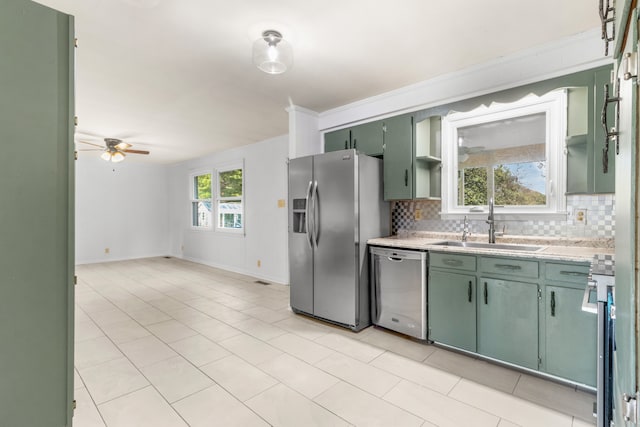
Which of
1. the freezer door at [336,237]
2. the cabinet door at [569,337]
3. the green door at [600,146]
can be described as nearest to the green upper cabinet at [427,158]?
the freezer door at [336,237]

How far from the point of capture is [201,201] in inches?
298

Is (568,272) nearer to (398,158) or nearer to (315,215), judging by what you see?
(398,158)

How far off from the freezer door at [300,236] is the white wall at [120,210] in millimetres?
5837

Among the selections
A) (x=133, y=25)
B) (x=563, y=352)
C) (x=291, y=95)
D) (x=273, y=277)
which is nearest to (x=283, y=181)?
(x=273, y=277)

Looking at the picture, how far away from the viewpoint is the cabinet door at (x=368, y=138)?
3.51 metres

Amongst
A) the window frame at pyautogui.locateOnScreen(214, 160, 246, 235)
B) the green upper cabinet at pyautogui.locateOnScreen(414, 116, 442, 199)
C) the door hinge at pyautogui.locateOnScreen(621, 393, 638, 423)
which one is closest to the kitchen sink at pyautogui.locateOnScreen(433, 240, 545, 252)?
the green upper cabinet at pyautogui.locateOnScreen(414, 116, 442, 199)

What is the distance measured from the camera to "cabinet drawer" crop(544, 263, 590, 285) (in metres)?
2.09

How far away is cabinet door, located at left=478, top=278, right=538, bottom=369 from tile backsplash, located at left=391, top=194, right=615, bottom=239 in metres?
0.74

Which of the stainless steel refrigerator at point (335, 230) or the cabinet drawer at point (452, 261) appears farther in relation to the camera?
the stainless steel refrigerator at point (335, 230)

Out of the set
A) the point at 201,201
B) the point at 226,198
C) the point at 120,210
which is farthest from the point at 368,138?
the point at 120,210

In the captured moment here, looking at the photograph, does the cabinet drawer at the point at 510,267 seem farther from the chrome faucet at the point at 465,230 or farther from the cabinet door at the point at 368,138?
the cabinet door at the point at 368,138

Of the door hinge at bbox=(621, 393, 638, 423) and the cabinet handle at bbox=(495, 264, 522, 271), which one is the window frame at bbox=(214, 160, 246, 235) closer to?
the cabinet handle at bbox=(495, 264, 522, 271)

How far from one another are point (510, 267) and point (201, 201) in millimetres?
6770

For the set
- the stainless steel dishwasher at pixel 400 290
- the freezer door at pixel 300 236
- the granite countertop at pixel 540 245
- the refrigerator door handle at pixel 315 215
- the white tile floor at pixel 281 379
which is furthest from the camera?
the freezer door at pixel 300 236
